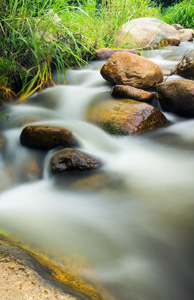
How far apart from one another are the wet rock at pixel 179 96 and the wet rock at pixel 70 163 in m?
1.65

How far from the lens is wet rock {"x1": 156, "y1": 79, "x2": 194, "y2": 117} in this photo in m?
3.18

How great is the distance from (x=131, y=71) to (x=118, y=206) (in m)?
2.48

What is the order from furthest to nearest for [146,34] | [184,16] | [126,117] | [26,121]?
[184,16], [146,34], [26,121], [126,117]

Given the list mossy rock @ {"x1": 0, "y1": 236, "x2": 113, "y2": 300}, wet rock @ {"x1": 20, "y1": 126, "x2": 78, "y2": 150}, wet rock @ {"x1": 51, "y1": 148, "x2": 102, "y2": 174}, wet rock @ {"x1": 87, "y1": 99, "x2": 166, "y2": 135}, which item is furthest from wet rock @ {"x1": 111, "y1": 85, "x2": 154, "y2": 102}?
mossy rock @ {"x1": 0, "y1": 236, "x2": 113, "y2": 300}

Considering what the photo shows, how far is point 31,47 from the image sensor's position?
11.8 ft

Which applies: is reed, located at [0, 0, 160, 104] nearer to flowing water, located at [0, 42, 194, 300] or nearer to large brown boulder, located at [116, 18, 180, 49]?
flowing water, located at [0, 42, 194, 300]

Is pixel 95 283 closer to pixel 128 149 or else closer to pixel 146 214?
pixel 146 214

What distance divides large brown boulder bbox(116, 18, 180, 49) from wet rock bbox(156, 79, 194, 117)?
3.10m

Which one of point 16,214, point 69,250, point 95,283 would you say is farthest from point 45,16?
point 95,283

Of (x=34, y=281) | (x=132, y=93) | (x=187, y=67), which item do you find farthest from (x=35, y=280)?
(x=187, y=67)

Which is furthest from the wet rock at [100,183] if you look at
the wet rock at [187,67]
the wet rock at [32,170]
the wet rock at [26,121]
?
the wet rock at [187,67]

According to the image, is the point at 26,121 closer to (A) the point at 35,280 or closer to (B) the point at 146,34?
(A) the point at 35,280

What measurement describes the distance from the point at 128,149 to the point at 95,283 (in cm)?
176

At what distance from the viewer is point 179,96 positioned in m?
3.23
